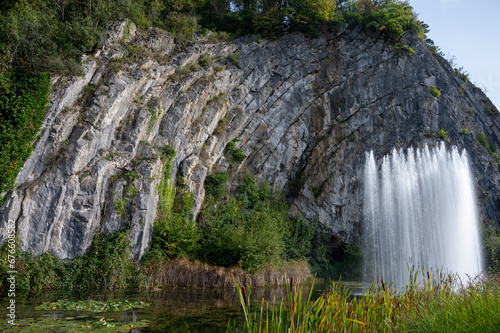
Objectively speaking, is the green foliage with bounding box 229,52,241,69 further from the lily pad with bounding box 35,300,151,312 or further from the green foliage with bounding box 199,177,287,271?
the lily pad with bounding box 35,300,151,312

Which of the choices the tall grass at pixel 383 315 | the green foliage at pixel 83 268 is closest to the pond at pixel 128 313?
the green foliage at pixel 83 268

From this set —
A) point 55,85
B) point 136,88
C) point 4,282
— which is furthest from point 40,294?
point 136,88

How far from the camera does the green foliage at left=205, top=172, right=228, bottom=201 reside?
840 inches

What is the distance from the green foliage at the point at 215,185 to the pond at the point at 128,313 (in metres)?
9.45

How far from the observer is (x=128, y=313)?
28.3ft

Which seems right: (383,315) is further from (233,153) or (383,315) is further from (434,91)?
(434,91)

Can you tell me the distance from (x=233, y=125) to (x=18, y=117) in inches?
534

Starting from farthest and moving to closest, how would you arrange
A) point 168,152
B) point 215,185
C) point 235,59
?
point 235,59 < point 215,185 < point 168,152

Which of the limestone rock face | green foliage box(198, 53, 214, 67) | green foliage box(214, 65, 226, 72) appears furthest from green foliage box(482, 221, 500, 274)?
green foliage box(198, 53, 214, 67)

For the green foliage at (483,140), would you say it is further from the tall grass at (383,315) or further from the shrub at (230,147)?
the tall grass at (383,315)

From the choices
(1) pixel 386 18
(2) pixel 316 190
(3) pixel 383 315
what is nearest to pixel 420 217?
(2) pixel 316 190

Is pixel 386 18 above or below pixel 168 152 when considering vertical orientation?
above

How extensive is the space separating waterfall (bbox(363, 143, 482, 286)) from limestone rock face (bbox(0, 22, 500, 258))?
1.41 meters

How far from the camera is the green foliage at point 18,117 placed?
40.2 feet
